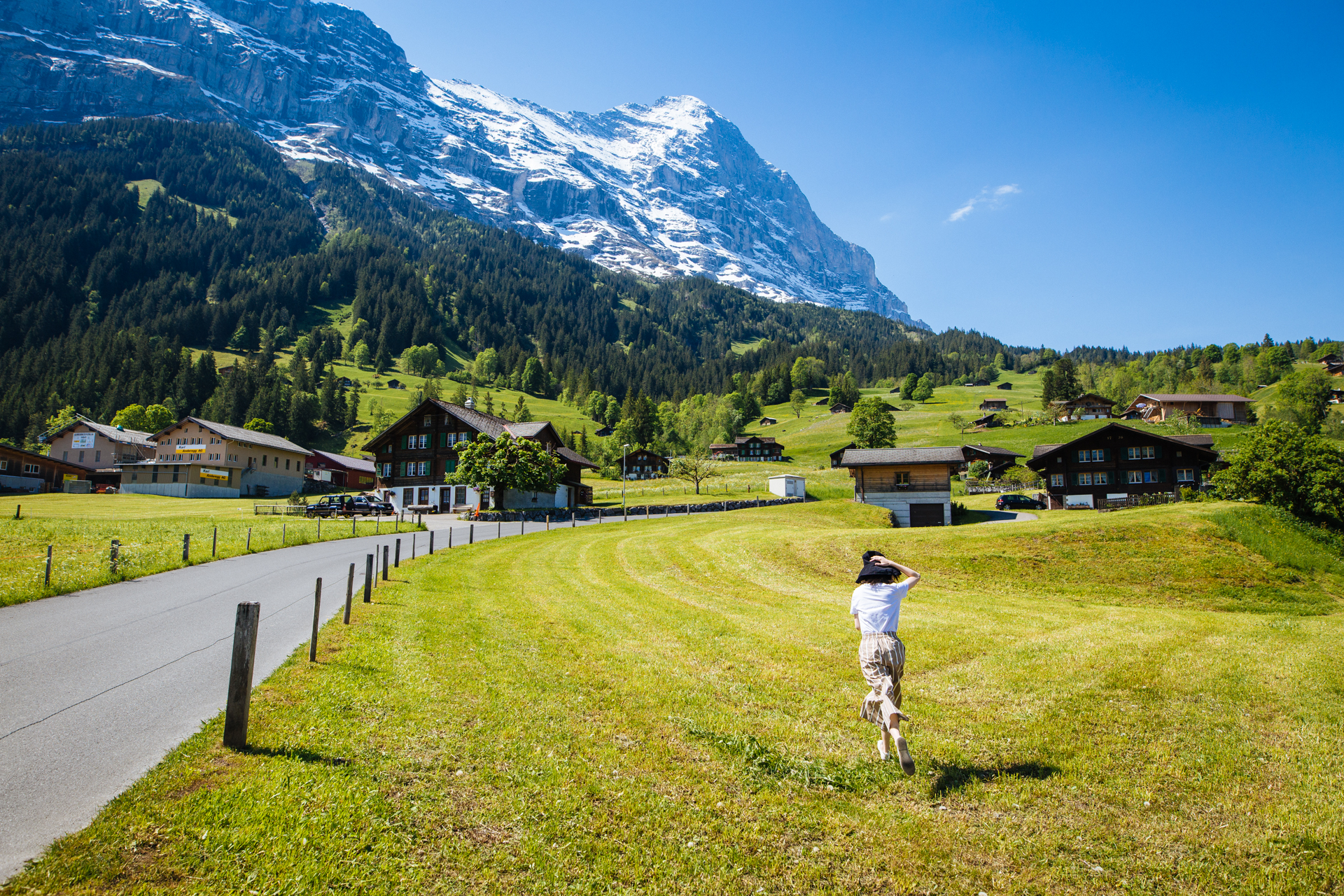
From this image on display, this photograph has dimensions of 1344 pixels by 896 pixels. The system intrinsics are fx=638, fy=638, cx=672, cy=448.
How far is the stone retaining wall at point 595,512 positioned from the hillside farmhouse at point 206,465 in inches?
1811

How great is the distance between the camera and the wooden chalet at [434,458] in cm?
7250

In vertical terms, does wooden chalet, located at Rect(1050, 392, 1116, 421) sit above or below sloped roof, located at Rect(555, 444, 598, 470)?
above

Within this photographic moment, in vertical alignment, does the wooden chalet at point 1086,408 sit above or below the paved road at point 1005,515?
above

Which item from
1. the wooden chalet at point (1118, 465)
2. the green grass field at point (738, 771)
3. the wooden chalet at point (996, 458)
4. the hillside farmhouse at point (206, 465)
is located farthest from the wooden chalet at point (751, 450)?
the green grass field at point (738, 771)

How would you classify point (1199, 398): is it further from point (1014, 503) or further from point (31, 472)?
point (31, 472)

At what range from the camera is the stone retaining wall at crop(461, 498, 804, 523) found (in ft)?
187

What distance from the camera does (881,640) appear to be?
7594 mm

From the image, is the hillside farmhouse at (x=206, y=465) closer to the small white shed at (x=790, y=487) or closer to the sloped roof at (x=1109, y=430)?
the small white shed at (x=790, y=487)

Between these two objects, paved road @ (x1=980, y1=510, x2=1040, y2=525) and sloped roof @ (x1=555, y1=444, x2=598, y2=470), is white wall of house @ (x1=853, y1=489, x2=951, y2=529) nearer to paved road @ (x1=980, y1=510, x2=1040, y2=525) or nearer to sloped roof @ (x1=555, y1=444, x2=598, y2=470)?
paved road @ (x1=980, y1=510, x2=1040, y2=525)

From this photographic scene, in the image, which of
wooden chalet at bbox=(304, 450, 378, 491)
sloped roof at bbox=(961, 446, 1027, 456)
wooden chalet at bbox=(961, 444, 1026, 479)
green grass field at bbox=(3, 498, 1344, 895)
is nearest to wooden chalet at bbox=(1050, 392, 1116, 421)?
sloped roof at bbox=(961, 446, 1027, 456)

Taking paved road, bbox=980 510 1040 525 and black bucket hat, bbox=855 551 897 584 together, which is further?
paved road, bbox=980 510 1040 525

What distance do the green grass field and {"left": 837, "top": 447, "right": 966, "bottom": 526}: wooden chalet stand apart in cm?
4456

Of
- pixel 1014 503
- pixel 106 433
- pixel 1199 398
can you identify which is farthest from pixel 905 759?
pixel 1199 398

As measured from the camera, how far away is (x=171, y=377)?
464ft
